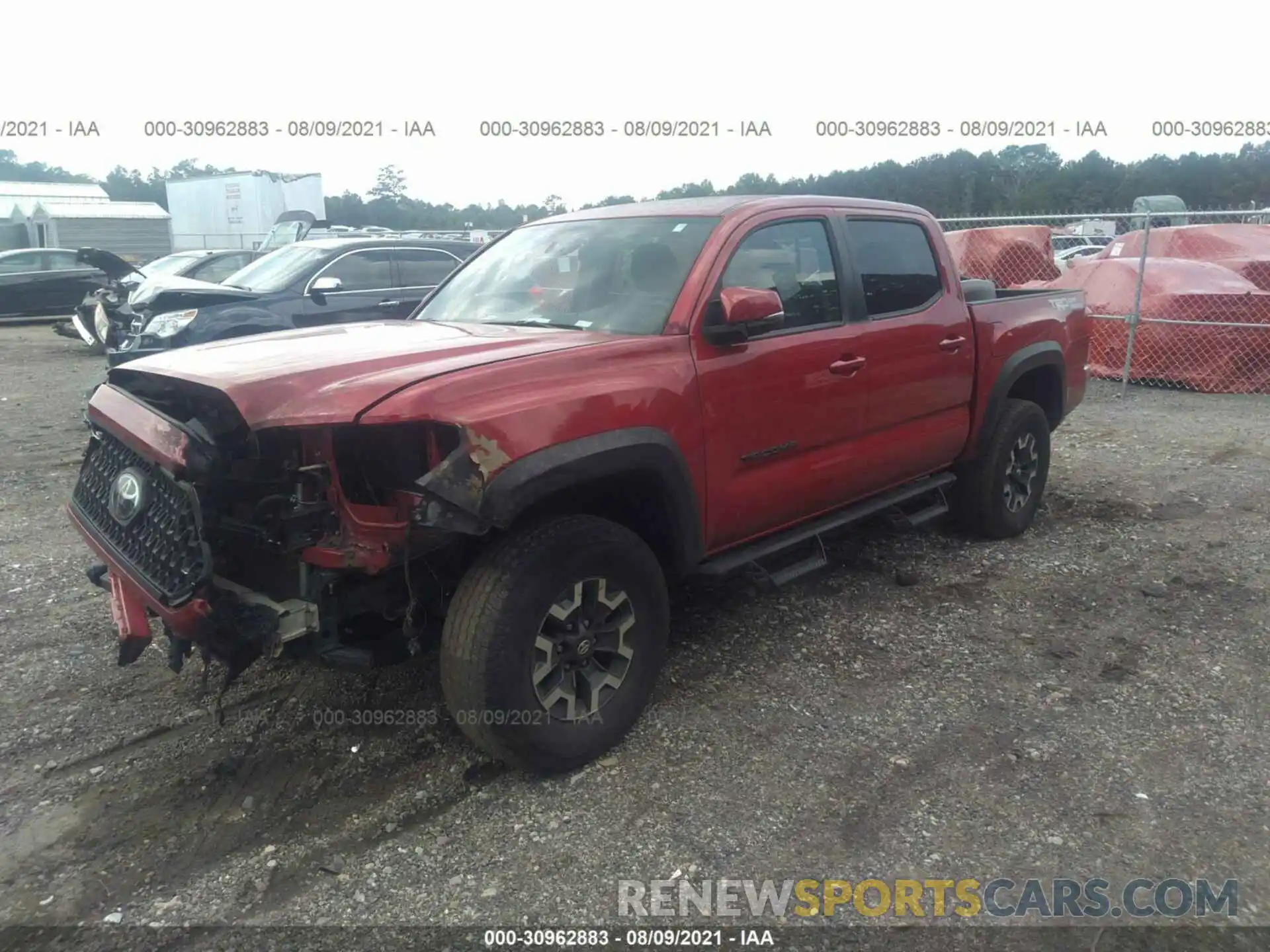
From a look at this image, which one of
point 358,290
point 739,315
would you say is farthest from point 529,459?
point 358,290

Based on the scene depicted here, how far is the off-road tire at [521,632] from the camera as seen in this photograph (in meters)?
2.92

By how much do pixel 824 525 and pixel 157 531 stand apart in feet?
8.62

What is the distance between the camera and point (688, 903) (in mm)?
2654

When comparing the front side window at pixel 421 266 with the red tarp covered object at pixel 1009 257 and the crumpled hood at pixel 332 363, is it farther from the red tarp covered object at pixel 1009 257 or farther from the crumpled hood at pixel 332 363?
the red tarp covered object at pixel 1009 257

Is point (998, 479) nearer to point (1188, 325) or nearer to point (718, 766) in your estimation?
point (718, 766)

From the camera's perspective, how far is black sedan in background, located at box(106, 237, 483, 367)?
8789 millimetres

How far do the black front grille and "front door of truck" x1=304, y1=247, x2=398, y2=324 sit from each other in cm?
598

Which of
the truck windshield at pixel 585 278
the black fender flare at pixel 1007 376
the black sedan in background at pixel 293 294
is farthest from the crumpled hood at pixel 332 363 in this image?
the black sedan in background at pixel 293 294

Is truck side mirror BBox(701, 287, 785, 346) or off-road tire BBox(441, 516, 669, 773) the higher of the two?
truck side mirror BBox(701, 287, 785, 346)

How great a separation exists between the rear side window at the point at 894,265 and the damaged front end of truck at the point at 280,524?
2.33 meters

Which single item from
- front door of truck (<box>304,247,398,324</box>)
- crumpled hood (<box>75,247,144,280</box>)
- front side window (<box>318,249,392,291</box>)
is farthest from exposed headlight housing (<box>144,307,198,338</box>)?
crumpled hood (<box>75,247,144,280</box>)

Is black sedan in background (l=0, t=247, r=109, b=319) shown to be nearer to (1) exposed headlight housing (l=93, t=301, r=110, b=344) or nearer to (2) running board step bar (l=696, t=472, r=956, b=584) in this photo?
(1) exposed headlight housing (l=93, t=301, r=110, b=344)

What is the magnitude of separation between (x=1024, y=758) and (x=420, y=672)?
230 centimetres

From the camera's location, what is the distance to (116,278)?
1240cm
